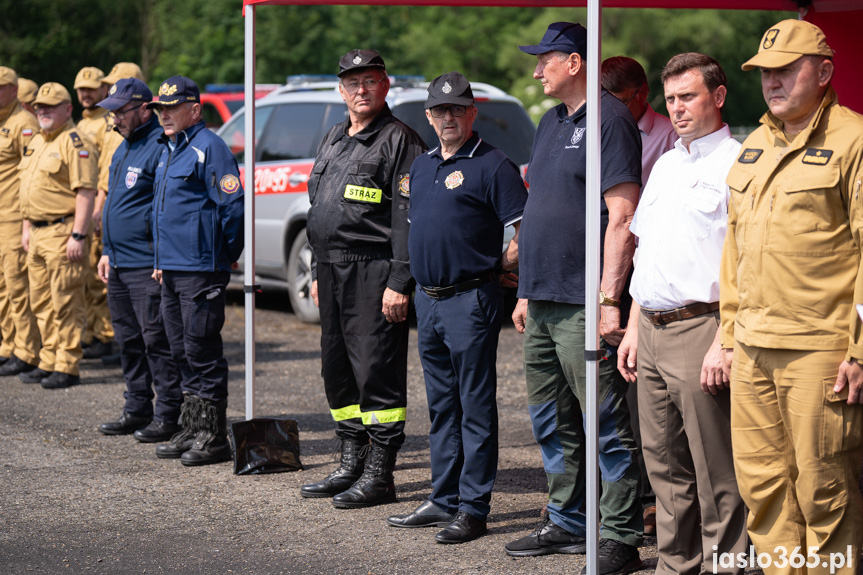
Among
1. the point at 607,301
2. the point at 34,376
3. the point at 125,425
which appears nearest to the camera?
the point at 607,301

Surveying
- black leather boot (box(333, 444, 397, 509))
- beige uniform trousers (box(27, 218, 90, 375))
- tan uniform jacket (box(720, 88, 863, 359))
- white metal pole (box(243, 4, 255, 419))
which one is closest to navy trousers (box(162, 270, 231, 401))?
white metal pole (box(243, 4, 255, 419))

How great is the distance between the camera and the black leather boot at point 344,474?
600cm

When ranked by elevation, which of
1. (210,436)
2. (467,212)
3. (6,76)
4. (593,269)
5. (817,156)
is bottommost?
(210,436)

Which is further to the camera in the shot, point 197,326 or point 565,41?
point 197,326

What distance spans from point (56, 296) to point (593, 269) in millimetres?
5735

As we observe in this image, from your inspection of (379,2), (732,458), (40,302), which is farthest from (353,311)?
(40,302)

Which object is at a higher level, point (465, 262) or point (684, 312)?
point (465, 262)

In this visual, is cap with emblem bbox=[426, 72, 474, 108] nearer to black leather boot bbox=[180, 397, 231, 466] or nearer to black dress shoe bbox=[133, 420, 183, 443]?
black leather boot bbox=[180, 397, 231, 466]

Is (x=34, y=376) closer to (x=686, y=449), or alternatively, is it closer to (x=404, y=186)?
(x=404, y=186)

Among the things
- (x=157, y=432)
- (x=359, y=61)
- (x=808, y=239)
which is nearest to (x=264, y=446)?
(x=157, y=432)

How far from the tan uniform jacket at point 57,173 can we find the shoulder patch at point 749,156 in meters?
5.89

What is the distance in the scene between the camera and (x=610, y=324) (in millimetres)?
4695

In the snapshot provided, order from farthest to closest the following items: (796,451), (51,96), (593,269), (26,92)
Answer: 1. (26,92)
2. (51,96)
3. (593,269)
4. (796,451)

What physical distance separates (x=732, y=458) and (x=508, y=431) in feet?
10.8
